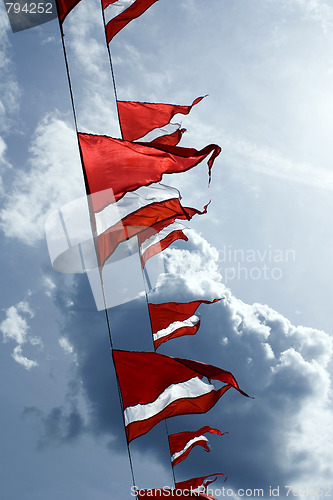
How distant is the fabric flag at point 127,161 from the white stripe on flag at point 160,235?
4.95 m

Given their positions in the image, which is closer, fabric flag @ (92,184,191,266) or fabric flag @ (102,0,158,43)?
fabric flag @ (92,184,191,266)

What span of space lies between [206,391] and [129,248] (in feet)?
19.5

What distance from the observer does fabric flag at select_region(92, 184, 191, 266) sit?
11812 mm

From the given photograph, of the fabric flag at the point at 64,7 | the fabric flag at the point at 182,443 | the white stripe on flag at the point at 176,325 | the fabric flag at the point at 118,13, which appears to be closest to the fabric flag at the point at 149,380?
the white stripe on flag at the point at 176,325

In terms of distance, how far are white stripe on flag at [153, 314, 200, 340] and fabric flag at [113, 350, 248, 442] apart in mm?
4475

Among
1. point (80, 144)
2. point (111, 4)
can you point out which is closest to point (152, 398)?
point (80, 144)

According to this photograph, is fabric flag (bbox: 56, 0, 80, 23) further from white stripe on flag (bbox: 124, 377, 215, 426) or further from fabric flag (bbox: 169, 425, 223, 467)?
fabric flag (bbox: 169, 425, 223, 467)

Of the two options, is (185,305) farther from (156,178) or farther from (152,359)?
(156,178)

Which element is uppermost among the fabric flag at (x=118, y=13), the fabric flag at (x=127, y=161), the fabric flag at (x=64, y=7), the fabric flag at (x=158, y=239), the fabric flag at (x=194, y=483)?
the fabric flag at (x=118, y=13)

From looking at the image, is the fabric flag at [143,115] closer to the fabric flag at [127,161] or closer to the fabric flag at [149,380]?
the fabric flag at [127,161]

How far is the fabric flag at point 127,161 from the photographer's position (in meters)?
11.7

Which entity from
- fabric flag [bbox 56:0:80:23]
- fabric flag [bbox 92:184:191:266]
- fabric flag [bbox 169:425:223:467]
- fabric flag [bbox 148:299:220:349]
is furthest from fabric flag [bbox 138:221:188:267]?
fabric flag [bbox 169:425:223:467]

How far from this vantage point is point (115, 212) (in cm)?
1207

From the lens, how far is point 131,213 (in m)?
12.6
